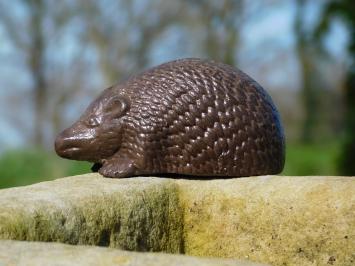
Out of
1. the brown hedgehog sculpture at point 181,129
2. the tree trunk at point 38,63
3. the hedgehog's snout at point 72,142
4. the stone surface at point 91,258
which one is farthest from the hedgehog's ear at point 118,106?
the tree trunk at point 38,63

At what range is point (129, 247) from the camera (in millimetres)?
3225

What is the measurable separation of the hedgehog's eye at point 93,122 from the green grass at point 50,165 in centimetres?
469

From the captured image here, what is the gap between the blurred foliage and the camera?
956cm

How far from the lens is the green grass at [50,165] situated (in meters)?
9.54

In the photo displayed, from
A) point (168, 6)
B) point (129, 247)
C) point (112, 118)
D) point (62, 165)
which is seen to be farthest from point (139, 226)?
point (168, 6)

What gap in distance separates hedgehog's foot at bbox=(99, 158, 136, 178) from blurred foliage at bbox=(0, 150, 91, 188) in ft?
18.3

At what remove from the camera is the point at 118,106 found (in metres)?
3.77

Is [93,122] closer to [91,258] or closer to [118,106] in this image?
[118,106]

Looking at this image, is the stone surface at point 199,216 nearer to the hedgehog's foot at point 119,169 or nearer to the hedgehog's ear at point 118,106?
the hedgehog's foot at point 119,169

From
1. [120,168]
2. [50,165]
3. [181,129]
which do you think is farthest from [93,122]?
[50,165]

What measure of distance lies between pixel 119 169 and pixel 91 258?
1612 mm

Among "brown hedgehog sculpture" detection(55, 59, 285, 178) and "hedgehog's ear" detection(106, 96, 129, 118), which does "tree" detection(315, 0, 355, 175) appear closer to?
"brown hedgehog sculpture" detection(55, 59, 285, 178)

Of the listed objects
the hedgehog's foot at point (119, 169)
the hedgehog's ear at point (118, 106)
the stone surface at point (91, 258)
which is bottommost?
the stone surface at point (91, 258)

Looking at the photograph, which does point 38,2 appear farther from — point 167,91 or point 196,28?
point 167,91
